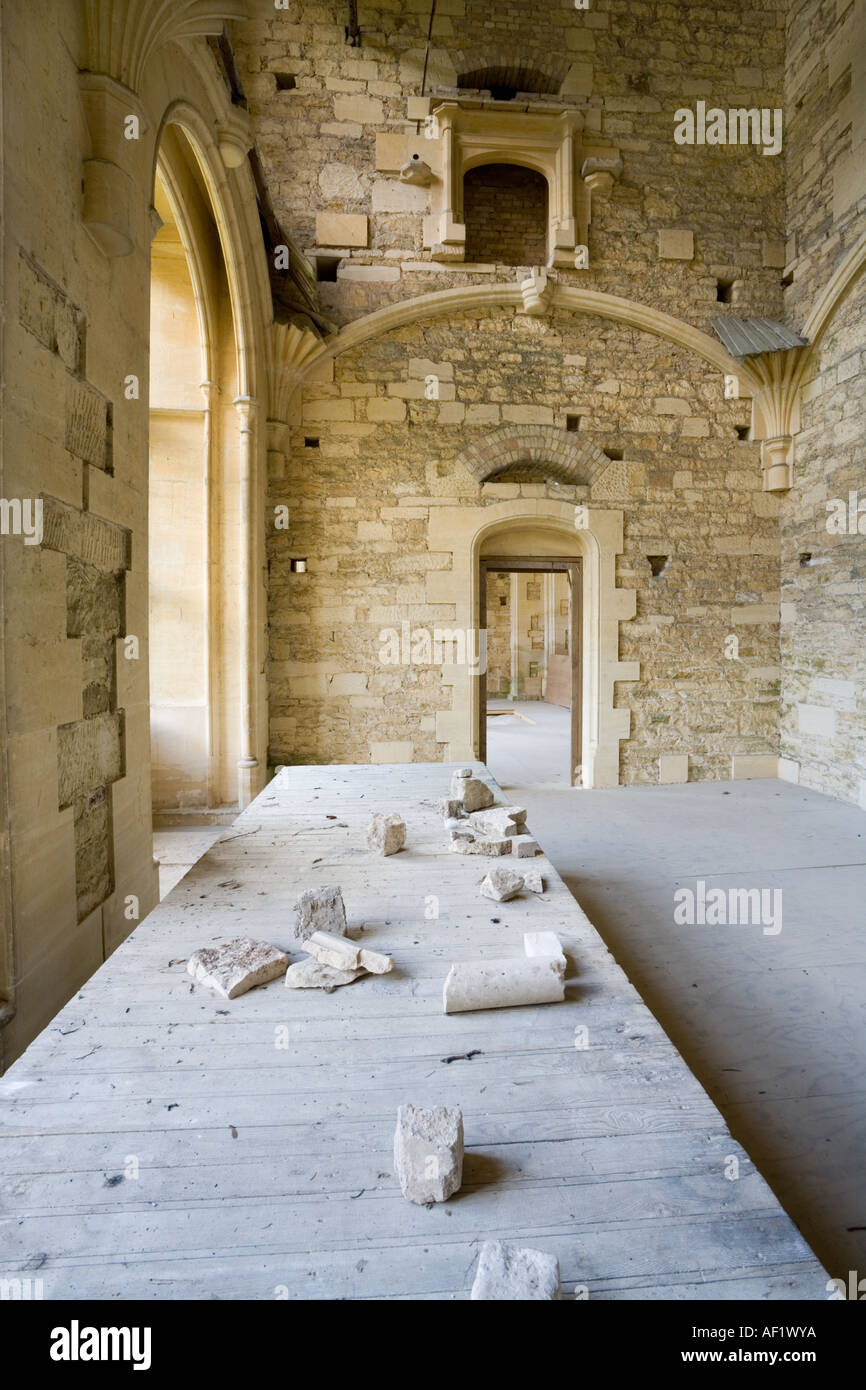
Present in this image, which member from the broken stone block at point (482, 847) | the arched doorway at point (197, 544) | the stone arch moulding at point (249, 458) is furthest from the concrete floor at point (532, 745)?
the broken stone block at point (482, 847)

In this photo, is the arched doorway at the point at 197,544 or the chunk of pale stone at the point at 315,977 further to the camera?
the arched doorway at the point at 197,544

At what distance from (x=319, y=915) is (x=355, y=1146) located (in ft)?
2.22

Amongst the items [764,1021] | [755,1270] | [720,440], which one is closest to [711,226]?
[720,440]

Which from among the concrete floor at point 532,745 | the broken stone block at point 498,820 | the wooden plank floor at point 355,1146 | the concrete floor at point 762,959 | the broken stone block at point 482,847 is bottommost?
the concrete floor at point 762,959

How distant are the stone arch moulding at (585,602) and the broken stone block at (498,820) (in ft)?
9.60

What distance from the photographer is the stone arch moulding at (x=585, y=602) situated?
548 centimetres

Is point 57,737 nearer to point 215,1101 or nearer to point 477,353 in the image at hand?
point 215,1101

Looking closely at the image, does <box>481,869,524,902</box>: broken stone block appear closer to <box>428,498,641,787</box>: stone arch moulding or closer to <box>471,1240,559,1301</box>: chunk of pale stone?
<box>471,1240,559,1301</box>: chunk of pale stone

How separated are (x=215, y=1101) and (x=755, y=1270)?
79 centimetres

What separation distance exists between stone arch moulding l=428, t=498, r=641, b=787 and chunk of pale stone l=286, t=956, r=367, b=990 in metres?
4.11

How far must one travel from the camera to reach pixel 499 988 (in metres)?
1.33

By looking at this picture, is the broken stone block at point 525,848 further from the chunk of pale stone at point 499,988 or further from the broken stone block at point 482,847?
the chunk of pale stone at point 499,988

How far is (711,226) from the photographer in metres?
5.71
